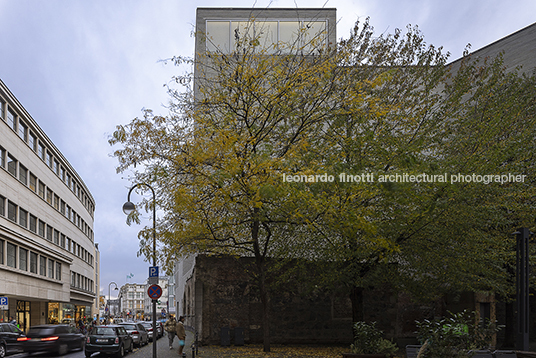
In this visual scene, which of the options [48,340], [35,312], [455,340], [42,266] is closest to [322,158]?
[455,340]

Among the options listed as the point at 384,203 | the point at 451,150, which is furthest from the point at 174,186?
the point at 451,150

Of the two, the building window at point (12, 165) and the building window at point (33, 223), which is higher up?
the building window at point (12, 165)

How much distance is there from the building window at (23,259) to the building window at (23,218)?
2.25 metres

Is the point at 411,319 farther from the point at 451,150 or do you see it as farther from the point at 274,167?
the point at 274,167

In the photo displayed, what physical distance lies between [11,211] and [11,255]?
3.54 m

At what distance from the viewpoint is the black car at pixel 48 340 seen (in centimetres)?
2222

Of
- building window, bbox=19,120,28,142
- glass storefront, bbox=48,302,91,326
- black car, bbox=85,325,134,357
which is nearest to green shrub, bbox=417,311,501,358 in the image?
black car, bbox=85,325,134,357

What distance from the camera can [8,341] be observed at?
75.6 feet

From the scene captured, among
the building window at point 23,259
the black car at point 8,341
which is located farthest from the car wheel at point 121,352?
the building window at point 23,259

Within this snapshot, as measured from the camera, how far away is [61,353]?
77.0 ft

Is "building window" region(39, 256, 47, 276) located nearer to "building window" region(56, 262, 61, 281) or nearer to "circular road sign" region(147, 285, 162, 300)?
"building window" region(56, 262, 61, 281)

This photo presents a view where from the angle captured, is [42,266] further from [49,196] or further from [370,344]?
[370,344]

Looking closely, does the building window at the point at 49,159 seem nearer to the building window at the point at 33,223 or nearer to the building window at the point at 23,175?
the building window at the point at 33,223

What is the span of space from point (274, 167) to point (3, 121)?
30.9m
